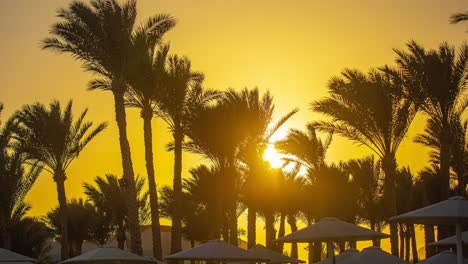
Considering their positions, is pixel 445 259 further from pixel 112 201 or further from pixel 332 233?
pixel 112 201

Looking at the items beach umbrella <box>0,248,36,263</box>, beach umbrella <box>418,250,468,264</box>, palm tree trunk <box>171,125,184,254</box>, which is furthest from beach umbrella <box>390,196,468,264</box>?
palm tree trunk <box>171,125,184,254</box>

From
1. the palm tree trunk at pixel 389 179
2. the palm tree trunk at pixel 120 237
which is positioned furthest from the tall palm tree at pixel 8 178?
the palm tree trunk at pixel 389 179

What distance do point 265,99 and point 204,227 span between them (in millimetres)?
16288

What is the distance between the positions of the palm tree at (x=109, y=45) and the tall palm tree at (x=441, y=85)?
32.7ft

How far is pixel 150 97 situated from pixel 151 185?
11.7 feet

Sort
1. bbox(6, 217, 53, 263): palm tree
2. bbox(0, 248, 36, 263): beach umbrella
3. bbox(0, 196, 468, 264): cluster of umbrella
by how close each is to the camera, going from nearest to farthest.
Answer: bbox(0, 196, 468, 264): cluster of umbrella < bbox(0, 248, 36, 263): beach umbrella < bbox(6, 217, 53, 263): palm tree

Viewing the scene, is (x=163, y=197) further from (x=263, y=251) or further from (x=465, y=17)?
(x=465, y=17)

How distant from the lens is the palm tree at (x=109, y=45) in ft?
89.6

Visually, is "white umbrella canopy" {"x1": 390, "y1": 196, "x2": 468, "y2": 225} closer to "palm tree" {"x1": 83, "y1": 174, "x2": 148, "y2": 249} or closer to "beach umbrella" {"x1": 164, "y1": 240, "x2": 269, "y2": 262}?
"beach umbrella" {"x1": 164, "y1": 240, "x2": 269, "y2": 262}

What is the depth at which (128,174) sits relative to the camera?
27.2 m

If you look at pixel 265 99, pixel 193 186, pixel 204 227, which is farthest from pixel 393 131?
pixel 204 227

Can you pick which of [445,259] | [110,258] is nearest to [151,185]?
[110,258]

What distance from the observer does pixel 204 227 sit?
160 ft

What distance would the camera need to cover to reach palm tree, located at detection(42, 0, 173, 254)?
27297mm
